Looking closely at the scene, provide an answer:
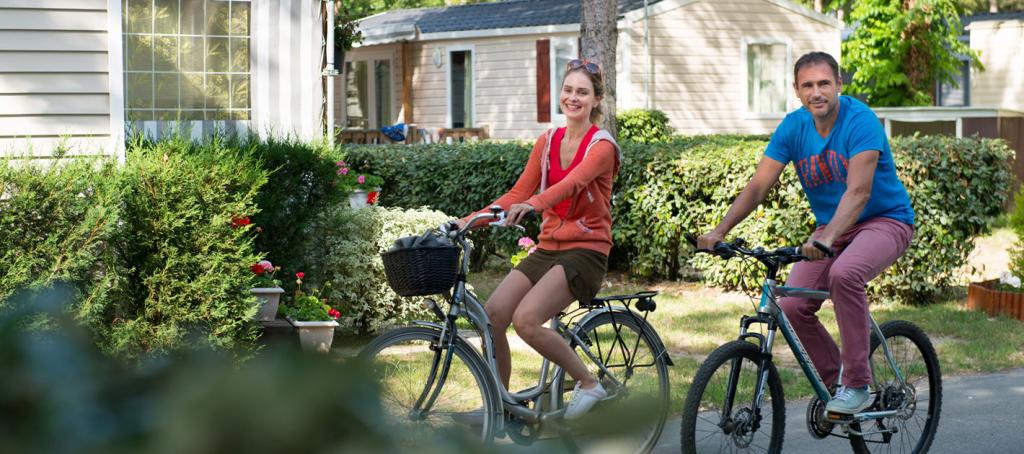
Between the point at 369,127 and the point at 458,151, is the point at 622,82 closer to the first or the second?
the point at 369,127

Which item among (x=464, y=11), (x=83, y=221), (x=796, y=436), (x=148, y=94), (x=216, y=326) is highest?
(x=464, y=11)

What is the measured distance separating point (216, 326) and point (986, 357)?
5192 millimetres

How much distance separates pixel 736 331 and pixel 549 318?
4.78m

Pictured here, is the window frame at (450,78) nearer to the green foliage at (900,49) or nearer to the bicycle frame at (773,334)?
the green foliage at (900,49)

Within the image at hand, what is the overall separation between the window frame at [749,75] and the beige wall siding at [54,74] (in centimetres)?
1821

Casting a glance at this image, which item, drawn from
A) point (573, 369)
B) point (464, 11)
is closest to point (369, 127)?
point (464, 11)

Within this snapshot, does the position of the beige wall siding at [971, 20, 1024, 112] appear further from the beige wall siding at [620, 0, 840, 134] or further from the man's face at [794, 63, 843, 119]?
the man's face at [794, 63, 843, 119]

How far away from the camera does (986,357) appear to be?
8250 mm

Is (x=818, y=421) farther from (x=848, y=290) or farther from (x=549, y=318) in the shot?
(x=549, y=318)

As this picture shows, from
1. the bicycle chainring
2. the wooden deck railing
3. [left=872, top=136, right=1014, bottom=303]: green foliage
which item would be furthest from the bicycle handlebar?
the wooden deck railing

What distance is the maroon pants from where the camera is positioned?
4828 millimetres

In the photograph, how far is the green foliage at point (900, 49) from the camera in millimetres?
26047

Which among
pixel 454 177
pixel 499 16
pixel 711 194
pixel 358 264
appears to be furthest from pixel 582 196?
pixel 499 16

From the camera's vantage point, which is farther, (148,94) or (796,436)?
(148,94)
